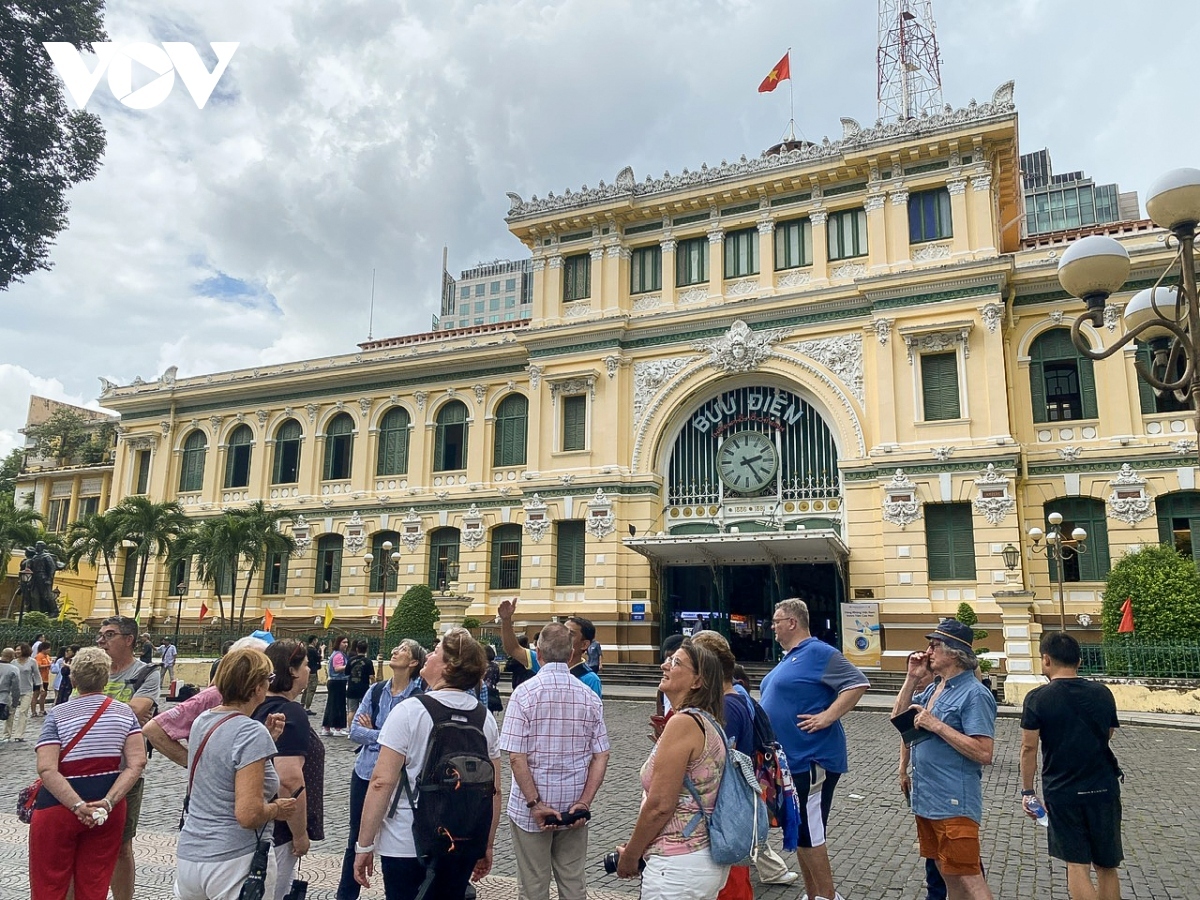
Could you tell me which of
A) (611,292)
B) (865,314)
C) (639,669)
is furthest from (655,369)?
(639,669)

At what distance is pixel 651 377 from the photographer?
27.9 metres

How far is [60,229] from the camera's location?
25.1m

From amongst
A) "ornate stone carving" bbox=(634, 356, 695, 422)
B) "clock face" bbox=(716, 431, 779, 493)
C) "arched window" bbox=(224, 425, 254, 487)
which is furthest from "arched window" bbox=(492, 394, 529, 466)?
"arched window" bbox=(224, 425, 254, 487)

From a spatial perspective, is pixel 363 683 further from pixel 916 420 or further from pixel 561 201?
pixel 561 201

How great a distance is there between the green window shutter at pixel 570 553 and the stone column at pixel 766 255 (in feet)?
31.1

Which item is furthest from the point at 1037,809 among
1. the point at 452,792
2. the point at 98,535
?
the point at 98,535

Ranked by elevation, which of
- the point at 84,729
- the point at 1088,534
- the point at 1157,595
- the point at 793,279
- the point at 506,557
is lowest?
the point at 84,729

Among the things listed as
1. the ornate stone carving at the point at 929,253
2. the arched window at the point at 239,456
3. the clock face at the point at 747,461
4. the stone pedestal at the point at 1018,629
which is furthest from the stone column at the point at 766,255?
the arched window at the point at 239,456

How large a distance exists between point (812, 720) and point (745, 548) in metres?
19.0

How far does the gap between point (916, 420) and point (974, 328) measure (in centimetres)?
292

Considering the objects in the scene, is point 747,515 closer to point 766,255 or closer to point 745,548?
point 745,548

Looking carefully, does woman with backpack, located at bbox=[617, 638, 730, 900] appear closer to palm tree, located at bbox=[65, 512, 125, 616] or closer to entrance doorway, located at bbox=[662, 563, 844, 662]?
entrance doorway, located at bbox=[662, 563, 844, 662]

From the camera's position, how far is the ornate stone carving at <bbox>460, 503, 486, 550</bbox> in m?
30.5

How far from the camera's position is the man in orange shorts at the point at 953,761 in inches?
204
